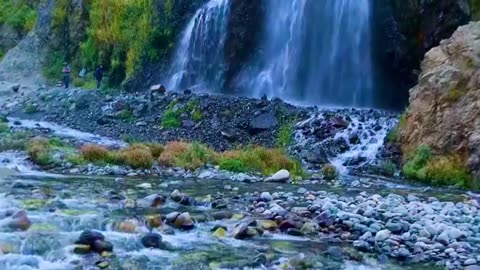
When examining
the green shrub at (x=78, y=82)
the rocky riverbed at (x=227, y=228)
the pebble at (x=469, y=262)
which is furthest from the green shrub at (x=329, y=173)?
the green shrub at (x=78, y=82)

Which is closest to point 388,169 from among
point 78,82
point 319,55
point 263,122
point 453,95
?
point 453,95

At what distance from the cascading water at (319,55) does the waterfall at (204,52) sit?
1.97 metres

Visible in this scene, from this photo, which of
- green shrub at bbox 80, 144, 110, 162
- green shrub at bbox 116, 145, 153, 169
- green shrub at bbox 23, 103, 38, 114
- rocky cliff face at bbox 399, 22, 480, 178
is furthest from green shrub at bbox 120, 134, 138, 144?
green shrub at bbox 23, 103, 38, 114

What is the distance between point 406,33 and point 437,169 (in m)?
10.1

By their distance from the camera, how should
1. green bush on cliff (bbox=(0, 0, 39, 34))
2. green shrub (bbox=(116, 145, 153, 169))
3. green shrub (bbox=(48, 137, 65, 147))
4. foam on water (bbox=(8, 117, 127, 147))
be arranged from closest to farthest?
green shrub (bbox=(116, 145, 153, 169)), green shrub (bbox=(48, 137, 65, 147)), foam on water (bbox=(8, 117, 127, 147)), green bush on cliff (bbox=(0, 0, 39, 34))

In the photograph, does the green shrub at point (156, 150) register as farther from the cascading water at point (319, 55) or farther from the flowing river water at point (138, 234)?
the cascading water at point (319, 55)

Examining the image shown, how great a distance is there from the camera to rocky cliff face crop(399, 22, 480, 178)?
15.8m

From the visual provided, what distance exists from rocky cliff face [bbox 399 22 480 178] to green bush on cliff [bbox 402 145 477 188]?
0.18 m

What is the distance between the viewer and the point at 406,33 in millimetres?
24641

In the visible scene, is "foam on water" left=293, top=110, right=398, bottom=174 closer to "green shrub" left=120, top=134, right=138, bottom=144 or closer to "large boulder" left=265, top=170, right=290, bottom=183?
"large boulder" left=265, top=170, right=290, bottom=183

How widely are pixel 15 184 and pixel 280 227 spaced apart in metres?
5.64

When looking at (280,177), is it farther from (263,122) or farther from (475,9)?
(475,9)

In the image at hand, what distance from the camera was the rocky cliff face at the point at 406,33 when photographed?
2278 centimetres

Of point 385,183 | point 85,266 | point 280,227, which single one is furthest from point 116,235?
point 385,183
